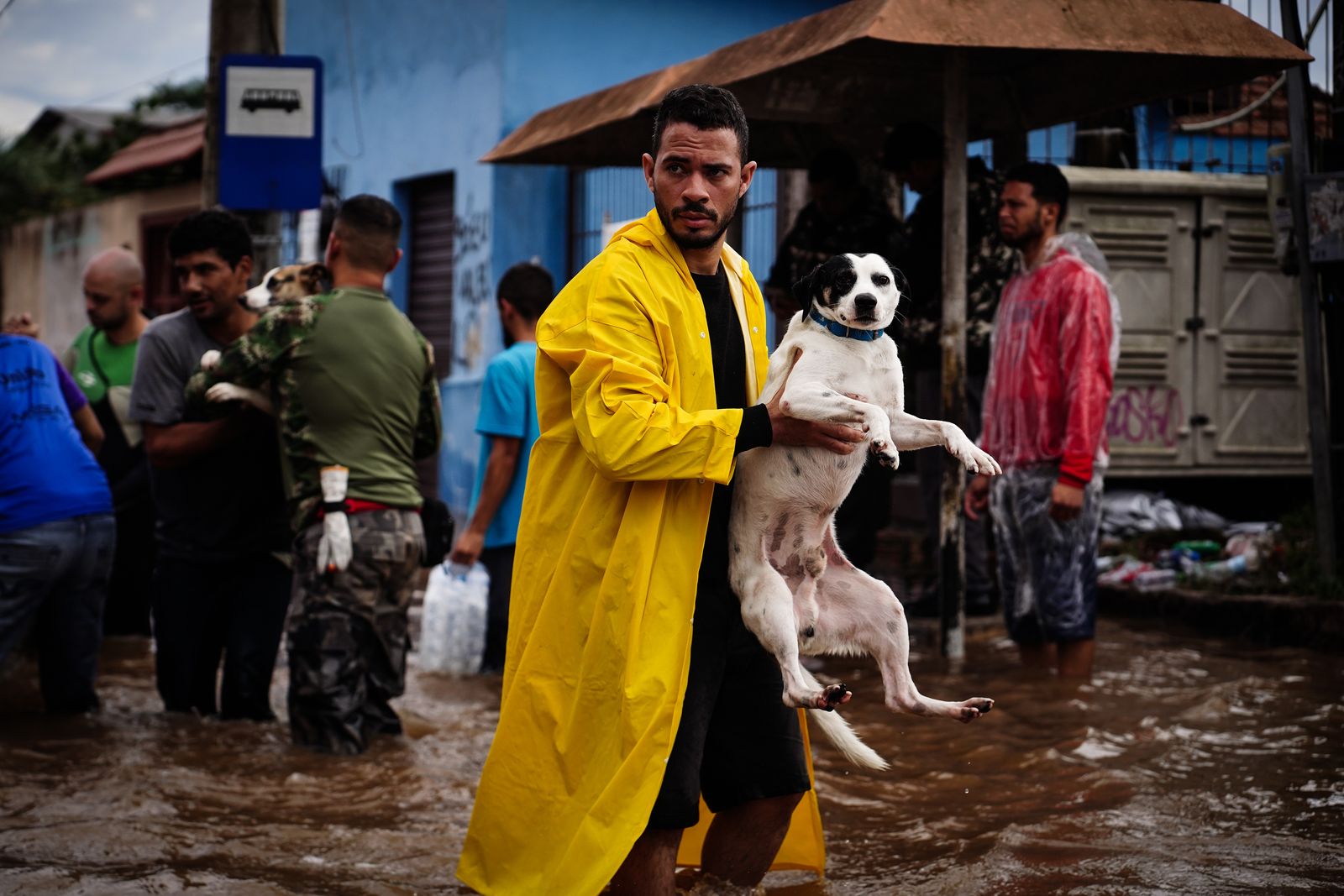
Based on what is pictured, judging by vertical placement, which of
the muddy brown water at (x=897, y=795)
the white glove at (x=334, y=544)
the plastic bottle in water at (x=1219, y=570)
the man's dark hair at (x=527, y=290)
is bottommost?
the muddy brown water at (x=897, y=795)

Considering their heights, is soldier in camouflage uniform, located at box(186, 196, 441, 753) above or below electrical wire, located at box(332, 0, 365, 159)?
below

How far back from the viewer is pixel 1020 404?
6.09m

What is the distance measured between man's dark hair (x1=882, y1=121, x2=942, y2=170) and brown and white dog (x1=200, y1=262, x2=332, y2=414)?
3.01 meters

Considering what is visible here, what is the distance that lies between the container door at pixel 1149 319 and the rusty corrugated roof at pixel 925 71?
2648 mm

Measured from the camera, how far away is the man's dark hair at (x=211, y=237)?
568cm

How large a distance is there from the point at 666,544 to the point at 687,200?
77cm

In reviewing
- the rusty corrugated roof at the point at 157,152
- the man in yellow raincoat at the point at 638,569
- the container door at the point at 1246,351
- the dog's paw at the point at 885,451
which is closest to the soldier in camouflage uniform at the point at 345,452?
the man in yellow raincoat at the point at 638,569

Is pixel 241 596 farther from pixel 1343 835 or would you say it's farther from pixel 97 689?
pixel 1343 835

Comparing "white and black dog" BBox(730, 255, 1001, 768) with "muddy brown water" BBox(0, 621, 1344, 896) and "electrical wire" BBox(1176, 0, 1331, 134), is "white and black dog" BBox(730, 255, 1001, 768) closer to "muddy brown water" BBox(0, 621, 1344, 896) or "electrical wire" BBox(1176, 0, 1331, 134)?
"muddy brown water" BBox(0, 621, 1344, 896)

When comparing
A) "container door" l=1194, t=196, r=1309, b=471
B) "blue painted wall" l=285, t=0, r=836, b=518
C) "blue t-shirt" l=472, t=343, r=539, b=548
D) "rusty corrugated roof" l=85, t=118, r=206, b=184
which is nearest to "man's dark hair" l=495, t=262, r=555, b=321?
"blue t-shirt" l=472, t=343, r=539, b=548

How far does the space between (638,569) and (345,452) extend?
240 centimetres

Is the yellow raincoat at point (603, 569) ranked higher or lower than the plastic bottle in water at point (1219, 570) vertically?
higher

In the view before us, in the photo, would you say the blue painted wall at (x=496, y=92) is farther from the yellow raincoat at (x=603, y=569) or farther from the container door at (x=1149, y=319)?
the yellow raincoat at (x=603, y=569)

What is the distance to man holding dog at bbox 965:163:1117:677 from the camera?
19.3ft
